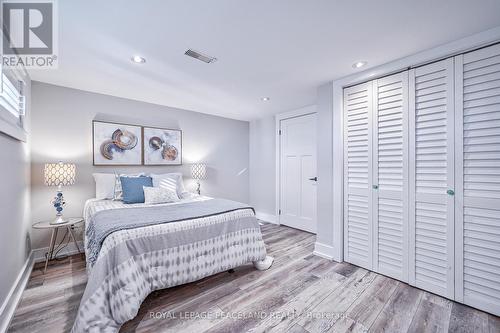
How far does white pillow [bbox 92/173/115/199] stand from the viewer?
275cm

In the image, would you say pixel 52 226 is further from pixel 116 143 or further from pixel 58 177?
pixel 116 143

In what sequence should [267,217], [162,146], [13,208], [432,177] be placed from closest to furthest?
[13,208] → [432,177] → [162,146] → [267,217]

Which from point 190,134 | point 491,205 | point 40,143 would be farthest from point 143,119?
point 491,205

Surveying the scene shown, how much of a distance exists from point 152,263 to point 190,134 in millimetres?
2572

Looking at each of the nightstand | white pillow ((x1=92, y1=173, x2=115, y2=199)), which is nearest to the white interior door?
white pillow ((x1=92, y1=173, x2=115, y2=199))

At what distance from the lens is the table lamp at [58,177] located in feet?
7.56

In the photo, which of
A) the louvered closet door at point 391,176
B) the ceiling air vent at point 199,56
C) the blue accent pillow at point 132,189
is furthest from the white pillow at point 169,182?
the louvered closet door at point 391,176

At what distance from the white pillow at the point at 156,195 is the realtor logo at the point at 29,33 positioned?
1.62 meters

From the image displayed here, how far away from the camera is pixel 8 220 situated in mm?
1655

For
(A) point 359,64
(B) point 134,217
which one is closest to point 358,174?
(A) point 359,64

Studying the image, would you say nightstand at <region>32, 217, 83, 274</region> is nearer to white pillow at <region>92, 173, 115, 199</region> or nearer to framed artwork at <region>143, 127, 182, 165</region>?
white pillow at <region>92, 173, 115, 199</region>

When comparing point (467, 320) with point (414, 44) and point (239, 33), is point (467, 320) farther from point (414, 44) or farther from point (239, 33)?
point (239, 33)

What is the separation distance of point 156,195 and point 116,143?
1.14 metres

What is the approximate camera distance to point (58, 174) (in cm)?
235
